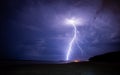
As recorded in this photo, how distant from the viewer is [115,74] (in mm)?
11812

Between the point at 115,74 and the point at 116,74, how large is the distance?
78 mm

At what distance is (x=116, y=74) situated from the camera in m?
11.8
